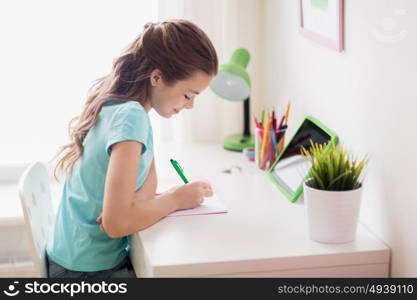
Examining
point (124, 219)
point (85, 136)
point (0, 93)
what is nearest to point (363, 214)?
point (124, 219)

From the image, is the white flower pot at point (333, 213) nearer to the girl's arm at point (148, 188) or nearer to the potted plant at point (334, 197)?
the potted plant at point (334, 197)

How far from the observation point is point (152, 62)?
158 centimetres

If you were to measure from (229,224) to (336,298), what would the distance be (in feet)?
1.06

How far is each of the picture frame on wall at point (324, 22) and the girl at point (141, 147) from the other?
1.02 feet

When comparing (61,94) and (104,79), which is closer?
(104,79)

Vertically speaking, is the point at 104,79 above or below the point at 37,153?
above

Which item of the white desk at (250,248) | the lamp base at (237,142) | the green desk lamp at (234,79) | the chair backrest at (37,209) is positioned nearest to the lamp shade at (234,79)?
the green desk lamp at (234,79)

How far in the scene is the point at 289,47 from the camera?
6.95 ft

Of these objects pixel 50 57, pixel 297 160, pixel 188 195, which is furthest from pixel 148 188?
pixel 50 57

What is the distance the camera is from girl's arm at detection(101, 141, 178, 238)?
144 cm

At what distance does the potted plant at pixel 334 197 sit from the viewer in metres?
1.39

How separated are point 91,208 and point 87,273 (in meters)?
0.15

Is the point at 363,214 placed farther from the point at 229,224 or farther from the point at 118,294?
the point at 118,294

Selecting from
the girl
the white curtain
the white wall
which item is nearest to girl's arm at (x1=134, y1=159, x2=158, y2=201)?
the girl
